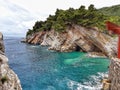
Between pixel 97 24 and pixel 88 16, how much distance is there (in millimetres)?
5603

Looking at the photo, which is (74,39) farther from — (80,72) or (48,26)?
(80,72)

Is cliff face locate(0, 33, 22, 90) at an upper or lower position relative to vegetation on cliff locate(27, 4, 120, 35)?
lower

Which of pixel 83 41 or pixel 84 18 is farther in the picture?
pixel 84 18

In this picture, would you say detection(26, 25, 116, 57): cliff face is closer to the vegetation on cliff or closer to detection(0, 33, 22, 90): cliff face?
the vegetation on cliff

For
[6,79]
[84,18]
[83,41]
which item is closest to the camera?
[6,79]

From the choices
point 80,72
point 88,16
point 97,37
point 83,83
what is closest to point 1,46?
point 83,83

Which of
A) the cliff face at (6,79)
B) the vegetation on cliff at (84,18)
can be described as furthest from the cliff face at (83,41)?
the cliff face at (6,79)

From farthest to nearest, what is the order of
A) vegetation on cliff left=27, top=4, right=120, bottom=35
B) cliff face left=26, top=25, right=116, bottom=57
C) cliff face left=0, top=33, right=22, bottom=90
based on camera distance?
vegetation on cliff left=27, top=4, right=120, bottom=35 → cliff face left=26, top=25, right=116, bottom=57 → cliff face left=0, top=33, right=22, bottom=90

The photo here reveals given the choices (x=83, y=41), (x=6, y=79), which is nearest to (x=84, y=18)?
(x=83, y=41)

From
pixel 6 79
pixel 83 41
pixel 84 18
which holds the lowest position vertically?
pixel 6 79

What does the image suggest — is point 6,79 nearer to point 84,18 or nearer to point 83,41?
point 83,41

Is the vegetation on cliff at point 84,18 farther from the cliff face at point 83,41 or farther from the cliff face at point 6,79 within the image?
the cliff face at point 6,79

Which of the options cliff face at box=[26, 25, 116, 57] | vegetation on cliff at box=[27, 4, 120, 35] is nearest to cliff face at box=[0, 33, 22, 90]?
cliff face at box=[26, 25, 116, 57]

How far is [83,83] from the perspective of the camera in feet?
120
